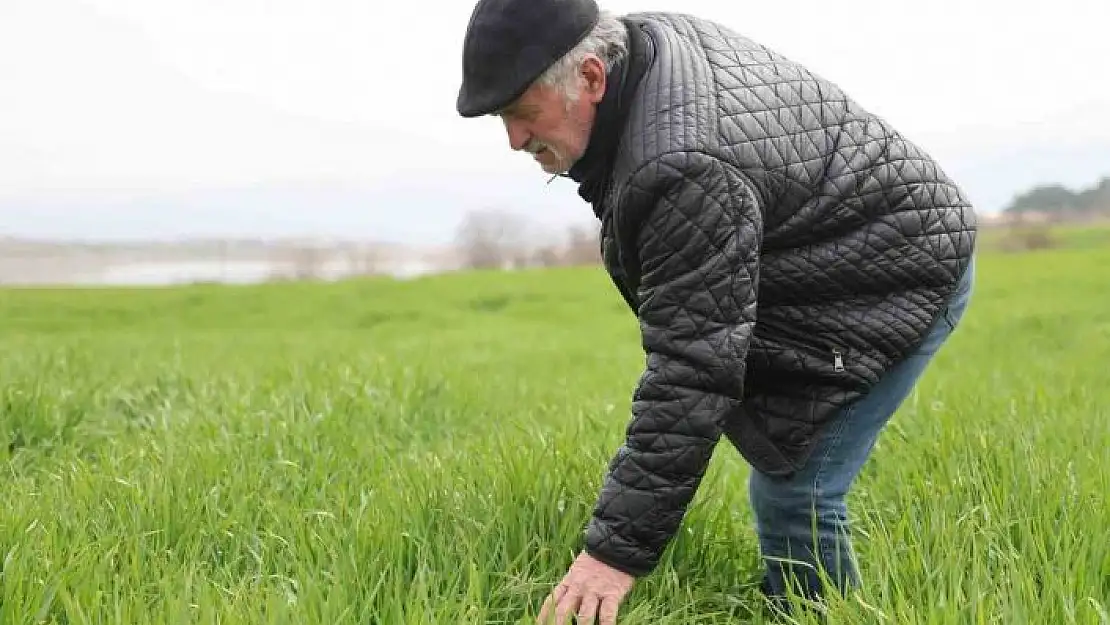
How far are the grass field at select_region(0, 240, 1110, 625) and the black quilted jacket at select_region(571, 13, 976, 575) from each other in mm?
345

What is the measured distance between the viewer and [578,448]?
309 cm

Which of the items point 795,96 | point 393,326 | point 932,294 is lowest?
point 393,326

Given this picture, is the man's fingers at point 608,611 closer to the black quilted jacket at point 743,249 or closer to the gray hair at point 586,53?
the black quilted jacket at point 743,249

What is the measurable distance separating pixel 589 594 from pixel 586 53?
112 centimetres

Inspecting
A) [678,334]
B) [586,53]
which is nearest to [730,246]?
[678,334]

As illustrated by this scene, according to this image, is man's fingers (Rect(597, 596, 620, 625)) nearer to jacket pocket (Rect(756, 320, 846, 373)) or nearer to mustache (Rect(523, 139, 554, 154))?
jacket pocket (Rect(756, 320, 846, 373))

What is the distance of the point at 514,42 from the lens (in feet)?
6.61

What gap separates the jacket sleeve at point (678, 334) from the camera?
200 centimetres

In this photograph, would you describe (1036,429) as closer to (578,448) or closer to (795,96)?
(578,448)

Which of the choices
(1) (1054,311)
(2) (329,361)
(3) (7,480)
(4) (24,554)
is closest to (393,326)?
(1) (1054,311)

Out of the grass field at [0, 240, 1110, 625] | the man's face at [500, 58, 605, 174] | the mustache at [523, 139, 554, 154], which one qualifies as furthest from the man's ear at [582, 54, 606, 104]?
the grass field at [0, 240, 1110, 625]

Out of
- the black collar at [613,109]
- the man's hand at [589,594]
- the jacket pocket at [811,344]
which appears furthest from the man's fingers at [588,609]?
the black collar at [613,109]

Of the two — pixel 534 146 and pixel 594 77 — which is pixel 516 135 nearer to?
pixel 534 146

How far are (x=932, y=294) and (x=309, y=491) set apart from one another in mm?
1961
